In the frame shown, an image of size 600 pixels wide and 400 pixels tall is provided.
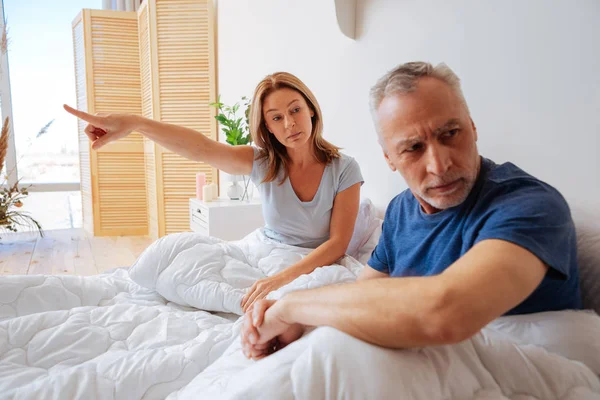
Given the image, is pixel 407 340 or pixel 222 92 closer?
pixel 407 340

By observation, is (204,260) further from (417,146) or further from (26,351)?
(417,146)

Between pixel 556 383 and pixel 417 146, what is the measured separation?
47cm

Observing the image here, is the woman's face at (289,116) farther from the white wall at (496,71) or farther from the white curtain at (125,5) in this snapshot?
the white curtain at (125,5)

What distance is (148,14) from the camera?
4023 millimetres

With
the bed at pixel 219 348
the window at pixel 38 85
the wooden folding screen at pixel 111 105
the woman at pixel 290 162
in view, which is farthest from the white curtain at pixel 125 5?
the bed at pixel 219 348

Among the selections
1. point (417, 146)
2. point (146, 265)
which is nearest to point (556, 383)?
point (417, 146)

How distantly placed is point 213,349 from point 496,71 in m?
1.11

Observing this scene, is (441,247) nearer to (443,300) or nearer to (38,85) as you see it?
(443,300)

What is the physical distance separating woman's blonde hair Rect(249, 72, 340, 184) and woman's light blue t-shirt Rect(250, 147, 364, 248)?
0.13 ft

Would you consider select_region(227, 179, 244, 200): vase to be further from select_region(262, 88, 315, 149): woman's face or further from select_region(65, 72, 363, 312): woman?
select_region(262, 88, 315, 149): woman's face

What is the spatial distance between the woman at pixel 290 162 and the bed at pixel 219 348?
0.11 m

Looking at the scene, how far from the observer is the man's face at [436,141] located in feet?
2.80

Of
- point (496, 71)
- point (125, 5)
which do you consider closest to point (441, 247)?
point (496, 71)

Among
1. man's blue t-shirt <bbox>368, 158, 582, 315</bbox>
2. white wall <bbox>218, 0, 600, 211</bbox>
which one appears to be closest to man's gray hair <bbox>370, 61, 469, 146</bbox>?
man's blue t-shirt <bbox>368, 158, 582, 315</bbox>
